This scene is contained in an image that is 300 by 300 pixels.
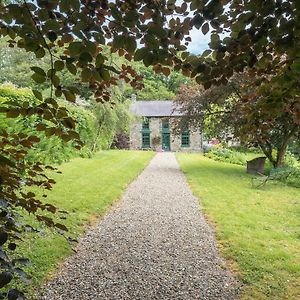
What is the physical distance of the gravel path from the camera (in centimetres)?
395

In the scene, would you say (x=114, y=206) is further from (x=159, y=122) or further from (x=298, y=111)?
(x=159, y=122)

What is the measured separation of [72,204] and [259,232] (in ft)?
12.9

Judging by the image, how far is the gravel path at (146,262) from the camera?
13.0 ft

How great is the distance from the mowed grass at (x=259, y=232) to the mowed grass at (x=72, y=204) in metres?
2.34

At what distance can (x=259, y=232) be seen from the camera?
21.1 feet

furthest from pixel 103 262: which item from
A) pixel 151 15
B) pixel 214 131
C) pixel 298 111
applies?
pixel 214 131

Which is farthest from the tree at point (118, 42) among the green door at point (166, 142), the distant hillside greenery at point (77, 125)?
the green door at point (166, 142)

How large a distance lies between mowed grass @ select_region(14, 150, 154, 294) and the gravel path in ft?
0.69

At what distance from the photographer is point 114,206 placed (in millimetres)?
8336

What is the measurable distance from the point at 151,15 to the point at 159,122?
41084 mm

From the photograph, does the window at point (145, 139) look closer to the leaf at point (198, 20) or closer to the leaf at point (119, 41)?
the leaf at point (198, 20)

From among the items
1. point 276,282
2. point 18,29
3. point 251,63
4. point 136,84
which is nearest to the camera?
point 18,29

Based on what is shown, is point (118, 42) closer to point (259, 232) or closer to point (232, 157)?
point (259, 232)

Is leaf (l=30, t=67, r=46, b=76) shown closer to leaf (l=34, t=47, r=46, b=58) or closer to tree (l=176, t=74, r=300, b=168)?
leaf (l=34, t=47, r=46, b=58)
